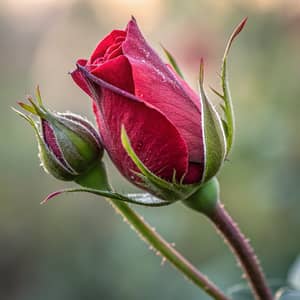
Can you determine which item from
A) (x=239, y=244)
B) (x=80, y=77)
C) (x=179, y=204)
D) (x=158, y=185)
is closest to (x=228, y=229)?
(x=239, y=244)

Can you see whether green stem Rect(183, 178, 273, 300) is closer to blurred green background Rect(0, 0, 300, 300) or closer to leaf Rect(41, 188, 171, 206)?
leaf Rect(41, 188, 171, 206)

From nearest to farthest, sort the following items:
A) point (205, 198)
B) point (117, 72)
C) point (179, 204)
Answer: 1. point (117, 72)
2. point (205, 198)
3. point (179, 204)

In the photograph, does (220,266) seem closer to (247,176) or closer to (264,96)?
(247,176)

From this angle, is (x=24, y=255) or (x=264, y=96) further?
(x=24, y=255)

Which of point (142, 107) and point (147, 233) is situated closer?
point (142, 107)

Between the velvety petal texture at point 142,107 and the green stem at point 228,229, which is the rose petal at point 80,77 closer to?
the velvety petal texture at point 142,107

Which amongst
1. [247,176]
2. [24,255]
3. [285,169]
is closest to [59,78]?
[24,255]

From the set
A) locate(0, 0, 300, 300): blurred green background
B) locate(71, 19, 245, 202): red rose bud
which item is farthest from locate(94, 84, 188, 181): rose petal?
locate(0, 0, 300, 300): blurred green background

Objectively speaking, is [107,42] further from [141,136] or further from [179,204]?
[179,204]

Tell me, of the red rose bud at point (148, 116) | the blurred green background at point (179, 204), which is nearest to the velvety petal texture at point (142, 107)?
the red rose bud at point (148, 116)
